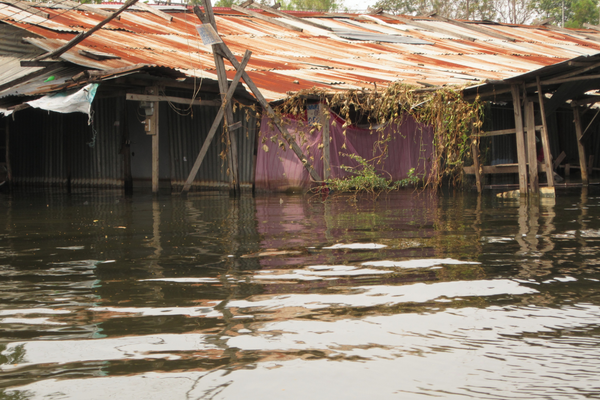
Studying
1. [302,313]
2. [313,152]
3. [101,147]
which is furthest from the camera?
[101,147]

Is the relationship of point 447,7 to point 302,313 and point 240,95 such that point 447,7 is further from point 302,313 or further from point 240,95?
point 302,313

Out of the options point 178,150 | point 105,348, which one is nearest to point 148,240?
point 105,348

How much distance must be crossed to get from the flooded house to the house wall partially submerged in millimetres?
31

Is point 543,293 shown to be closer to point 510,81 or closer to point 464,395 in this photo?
point 464,395

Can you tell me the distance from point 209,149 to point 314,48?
15.8 ft

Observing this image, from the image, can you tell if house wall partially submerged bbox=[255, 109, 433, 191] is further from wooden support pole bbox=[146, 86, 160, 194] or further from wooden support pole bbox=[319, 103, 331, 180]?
wooden support pole bbox=[146, 86, 160, 194]

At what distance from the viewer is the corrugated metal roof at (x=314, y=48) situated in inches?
564

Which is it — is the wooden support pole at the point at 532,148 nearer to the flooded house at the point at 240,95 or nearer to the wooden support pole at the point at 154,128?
the flooded house at the point at 240,95

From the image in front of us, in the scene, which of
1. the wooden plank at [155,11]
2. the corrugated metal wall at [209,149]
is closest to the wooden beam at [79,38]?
the corrugated metal wall at [209,149]

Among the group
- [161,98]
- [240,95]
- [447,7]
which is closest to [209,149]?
[240,95]

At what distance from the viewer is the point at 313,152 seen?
13898 mm

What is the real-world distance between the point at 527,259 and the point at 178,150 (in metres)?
12.0

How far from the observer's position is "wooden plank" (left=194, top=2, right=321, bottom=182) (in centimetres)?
1233

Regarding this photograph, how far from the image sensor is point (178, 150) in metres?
15.9
